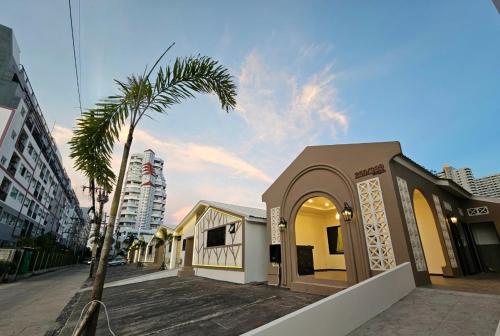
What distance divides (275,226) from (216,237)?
195 inches

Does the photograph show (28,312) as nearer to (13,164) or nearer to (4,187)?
(4,187)

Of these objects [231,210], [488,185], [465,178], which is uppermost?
[465,178]

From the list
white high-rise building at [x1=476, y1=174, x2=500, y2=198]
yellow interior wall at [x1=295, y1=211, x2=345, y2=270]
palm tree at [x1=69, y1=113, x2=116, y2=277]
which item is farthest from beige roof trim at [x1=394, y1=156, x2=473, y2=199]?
white high-rise building at [x1=476, y1=174, x2=500, y2=198]

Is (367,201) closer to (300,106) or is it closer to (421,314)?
(421,314)

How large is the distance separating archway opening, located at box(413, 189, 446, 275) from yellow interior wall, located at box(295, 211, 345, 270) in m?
4.12

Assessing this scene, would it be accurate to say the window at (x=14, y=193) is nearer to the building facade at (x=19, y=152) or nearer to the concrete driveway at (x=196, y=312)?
the building facade at (x=19, y=152)

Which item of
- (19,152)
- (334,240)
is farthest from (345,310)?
(19,152)

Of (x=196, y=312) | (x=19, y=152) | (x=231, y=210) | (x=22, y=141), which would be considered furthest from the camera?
(x=22, y=141)

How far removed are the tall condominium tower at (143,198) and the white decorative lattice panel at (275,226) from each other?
2679 inches

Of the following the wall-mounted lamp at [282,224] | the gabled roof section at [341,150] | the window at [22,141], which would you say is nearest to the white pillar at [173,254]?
the wall-mounted lamp at [282,224]

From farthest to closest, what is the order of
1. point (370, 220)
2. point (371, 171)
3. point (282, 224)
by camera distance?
point (282, 224) → point (371, 171) → point (370, 220)

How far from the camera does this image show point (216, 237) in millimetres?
13969

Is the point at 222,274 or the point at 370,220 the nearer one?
the point at 370,220

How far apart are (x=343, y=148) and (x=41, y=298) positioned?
1337 centimetres
